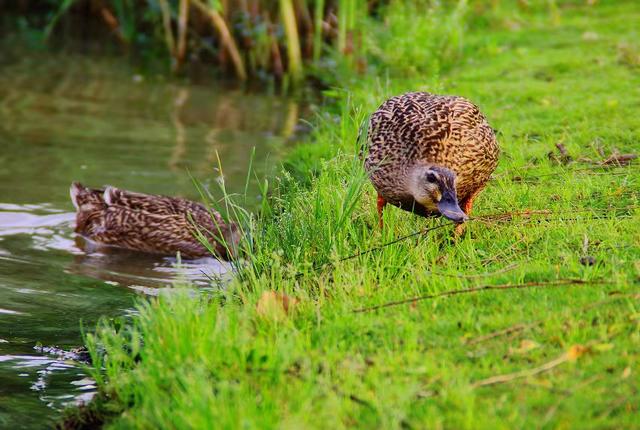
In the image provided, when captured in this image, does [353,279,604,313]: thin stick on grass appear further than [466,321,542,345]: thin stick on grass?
Yes

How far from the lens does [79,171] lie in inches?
388

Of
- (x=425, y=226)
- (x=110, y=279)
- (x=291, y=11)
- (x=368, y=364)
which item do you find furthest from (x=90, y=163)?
(x=368, y=364)

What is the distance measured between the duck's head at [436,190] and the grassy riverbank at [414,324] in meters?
0.25

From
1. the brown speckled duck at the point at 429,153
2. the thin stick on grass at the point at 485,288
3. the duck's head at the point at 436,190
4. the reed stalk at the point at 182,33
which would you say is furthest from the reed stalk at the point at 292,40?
the thin stick on grass at the point at 485,288

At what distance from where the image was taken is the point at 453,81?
429 inches

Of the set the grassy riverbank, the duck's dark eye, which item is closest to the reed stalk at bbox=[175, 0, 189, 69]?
the grassy riverbank

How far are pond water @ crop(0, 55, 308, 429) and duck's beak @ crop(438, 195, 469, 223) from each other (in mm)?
1213

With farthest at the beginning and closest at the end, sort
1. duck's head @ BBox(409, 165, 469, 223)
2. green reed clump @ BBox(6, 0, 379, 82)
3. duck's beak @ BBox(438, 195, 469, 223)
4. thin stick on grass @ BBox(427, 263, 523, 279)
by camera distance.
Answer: green reed clump @ BBox(6, 0, 379, 82), duck's head @ BBox(409, 165, 469, 223), duck's beak @ BBox(438, 195, 469, 223), thin stick on grass @ BBox(427, 263, 523, 279)

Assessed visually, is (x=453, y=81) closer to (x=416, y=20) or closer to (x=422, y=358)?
(x=416, y=20)

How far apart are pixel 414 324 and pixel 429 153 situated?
5.51 ft

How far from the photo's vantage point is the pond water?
5.45 metres

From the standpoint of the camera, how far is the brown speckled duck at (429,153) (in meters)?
5.89

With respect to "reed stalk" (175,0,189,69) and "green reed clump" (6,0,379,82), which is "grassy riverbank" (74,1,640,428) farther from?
"reed stalk" (175,0,189,69)

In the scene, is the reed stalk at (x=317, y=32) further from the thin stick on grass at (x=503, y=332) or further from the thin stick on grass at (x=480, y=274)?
the thin stick on grass at (x=503, y=332)
